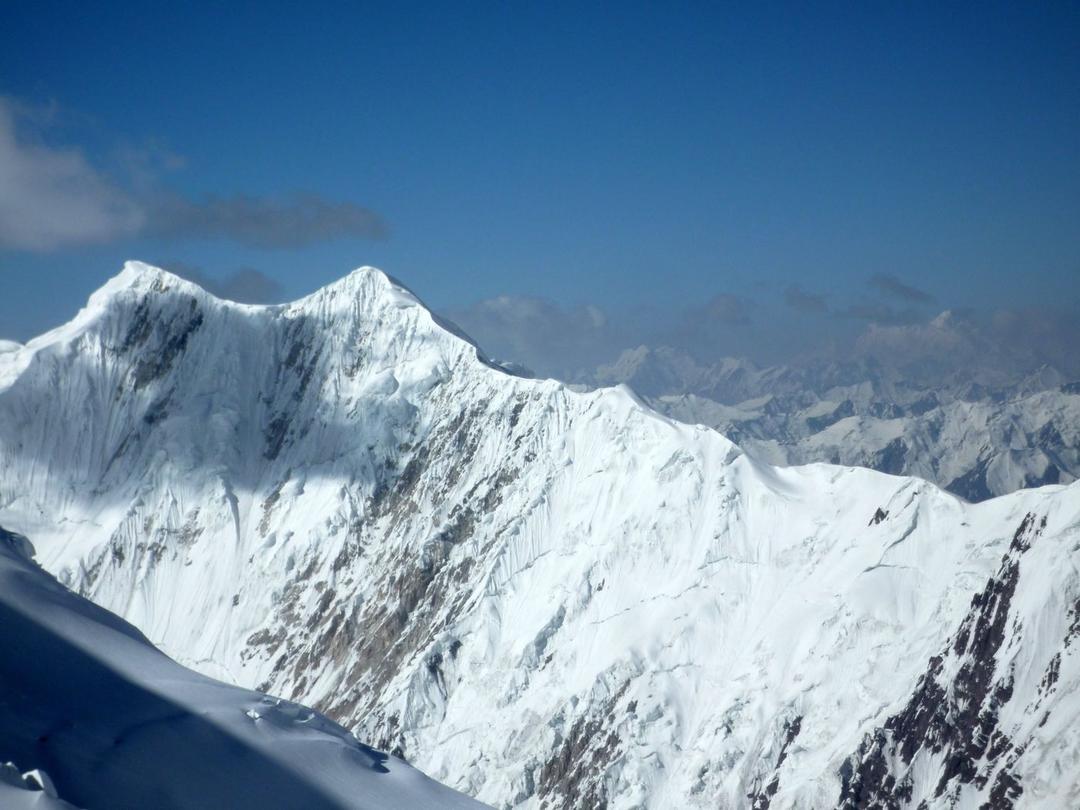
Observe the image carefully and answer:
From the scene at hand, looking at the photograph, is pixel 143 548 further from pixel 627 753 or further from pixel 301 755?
pixel 301 755

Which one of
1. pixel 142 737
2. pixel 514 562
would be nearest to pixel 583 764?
pixel 514 562

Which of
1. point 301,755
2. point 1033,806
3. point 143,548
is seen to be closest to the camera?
point 301,755

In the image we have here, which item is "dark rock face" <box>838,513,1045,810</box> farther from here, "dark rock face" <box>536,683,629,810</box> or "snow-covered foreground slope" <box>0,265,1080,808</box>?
"dark rock face" <box>536,683,629,810</box>

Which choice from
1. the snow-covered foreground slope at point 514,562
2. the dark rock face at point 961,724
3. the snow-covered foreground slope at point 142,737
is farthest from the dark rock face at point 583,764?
the snow-covered foreground slope at point 142,737

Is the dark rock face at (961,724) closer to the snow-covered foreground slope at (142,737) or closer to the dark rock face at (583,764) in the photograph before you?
the dark rock face at (583,764)

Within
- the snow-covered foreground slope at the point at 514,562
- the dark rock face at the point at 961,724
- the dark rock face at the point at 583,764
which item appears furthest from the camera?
the dark rock face at the point at 583,764

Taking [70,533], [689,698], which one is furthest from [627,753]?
[70,533]
